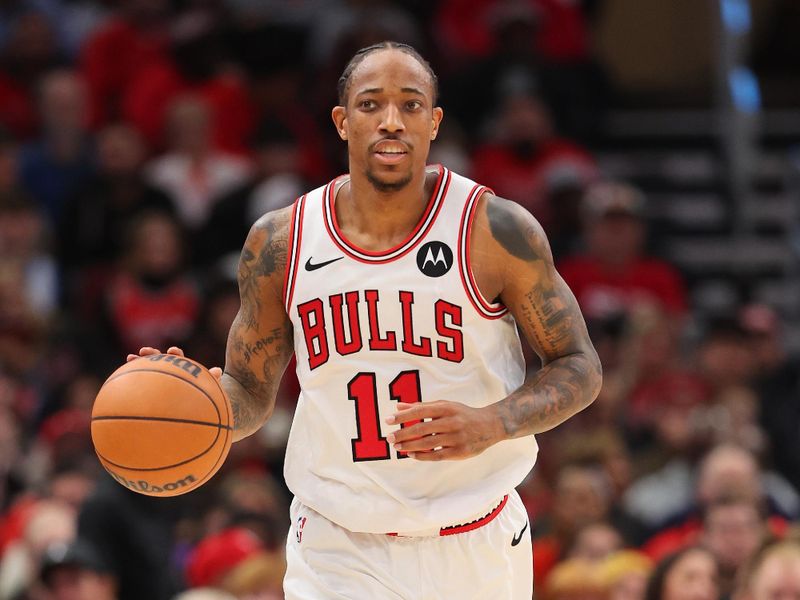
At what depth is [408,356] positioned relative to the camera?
17.9 ft

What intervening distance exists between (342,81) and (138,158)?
7201 millimetres

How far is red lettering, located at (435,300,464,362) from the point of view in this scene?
546 centimetres

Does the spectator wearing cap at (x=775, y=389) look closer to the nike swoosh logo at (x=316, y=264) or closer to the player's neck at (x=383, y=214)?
the player's neck at (x=383, y=214)

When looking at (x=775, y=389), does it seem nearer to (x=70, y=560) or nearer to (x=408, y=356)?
(x=70, y=560)

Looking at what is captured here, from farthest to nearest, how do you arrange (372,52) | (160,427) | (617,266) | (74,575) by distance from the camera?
(617,266)
(74,575)
(372,52)
(160,427)

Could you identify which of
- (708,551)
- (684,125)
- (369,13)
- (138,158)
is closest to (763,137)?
(684,125)

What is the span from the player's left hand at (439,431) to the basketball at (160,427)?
739mm

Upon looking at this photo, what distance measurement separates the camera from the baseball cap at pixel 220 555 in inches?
337

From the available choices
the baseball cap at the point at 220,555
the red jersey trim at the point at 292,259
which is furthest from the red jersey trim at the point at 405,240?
the baseball cap at the point at 220,555

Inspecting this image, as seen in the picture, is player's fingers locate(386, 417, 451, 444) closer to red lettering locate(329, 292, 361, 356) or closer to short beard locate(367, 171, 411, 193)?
red lettering locate(329, 292, 361, 356)

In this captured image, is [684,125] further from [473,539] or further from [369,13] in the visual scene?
[473,539]

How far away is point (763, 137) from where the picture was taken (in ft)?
48.3

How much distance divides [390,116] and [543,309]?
2.83ft

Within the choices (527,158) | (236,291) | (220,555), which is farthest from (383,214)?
(527,158)
